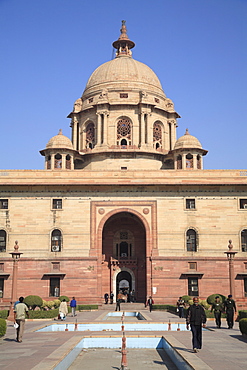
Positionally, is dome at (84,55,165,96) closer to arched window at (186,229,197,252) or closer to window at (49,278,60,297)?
arched window at (186,229,197,252)

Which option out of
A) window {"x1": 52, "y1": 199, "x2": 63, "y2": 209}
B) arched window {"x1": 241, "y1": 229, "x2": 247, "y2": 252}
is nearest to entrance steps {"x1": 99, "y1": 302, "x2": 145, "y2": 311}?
window {"x1": 52, "y1": 199, "x2": 63, "y2": 209}

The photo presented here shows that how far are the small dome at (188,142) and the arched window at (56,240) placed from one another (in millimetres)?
17520

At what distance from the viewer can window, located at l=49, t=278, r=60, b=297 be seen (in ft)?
123

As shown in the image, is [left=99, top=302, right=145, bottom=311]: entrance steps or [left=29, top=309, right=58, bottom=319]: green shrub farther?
[left=99, top=302, right=145, bottom=311]: entrance steps

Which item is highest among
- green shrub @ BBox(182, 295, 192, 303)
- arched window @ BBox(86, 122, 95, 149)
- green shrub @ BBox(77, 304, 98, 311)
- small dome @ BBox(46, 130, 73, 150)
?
arched window @ BBox(86, 122, 95, 149)

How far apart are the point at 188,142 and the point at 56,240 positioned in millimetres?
18964

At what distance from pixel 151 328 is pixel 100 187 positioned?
66.0 ft

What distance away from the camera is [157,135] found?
52.6 metres

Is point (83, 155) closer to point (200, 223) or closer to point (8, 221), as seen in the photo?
point (8, 221)

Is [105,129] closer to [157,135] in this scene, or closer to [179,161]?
[157,135]

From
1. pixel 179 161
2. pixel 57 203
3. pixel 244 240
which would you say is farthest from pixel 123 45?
pixel 244 240

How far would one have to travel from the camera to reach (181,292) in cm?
3769

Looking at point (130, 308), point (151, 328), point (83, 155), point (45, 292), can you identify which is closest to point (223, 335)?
point (151, 328)

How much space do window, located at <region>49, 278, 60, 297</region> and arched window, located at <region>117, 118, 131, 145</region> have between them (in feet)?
62.8
